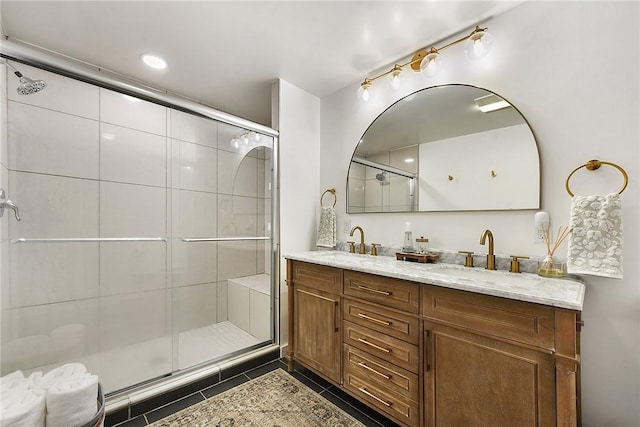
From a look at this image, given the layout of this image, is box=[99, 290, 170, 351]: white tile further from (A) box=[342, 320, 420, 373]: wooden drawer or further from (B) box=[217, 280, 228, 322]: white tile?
(A) box=[342, 320, 420, 373]: wooden drawer

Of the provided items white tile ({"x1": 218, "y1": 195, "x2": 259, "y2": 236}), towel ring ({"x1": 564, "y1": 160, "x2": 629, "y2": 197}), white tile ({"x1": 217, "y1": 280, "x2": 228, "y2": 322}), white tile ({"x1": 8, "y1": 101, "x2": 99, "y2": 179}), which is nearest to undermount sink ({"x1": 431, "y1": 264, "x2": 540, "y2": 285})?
towel ring ({"x1": 564, "y1": 160, "x2": 629, "y2": 197})

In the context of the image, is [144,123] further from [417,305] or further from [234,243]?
[417,305]

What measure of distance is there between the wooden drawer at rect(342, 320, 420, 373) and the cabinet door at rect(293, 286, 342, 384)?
0.36ft

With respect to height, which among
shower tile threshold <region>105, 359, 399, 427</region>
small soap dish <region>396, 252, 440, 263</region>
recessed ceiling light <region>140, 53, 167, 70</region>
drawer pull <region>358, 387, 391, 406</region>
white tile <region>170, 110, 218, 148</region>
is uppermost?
recessed ceiling light <region>140, 53, 167, 70</region>

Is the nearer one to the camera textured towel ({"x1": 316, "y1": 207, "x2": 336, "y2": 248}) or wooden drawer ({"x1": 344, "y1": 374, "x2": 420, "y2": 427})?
wooden drawer ({"x1": 344, "y1": 374, "x2": 420, "y2": 427})

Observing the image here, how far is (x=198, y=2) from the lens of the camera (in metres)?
1.51

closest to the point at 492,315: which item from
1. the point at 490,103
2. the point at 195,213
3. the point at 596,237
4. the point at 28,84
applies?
the point at 596,237

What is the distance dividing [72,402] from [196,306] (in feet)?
3.31

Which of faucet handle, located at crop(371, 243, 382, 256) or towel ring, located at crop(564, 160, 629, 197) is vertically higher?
towel ring, located at crop(564, 160, 629, 197)

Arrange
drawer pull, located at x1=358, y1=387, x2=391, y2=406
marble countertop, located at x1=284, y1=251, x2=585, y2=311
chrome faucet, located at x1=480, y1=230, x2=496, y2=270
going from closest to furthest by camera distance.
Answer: marble countertop, located at x1=284, y1=251, x2=585, y2=311 → drawer pull, located at x1=358, y1=387, x2=391, y2=406 → chrome faucet, located at x1=480, y1=230, x2=496, y2=270

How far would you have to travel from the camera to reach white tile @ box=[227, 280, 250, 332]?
7.51ft

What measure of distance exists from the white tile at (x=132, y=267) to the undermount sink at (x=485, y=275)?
183 cm

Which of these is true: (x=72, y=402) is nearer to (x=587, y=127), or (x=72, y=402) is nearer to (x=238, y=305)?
(x=238, y=305)

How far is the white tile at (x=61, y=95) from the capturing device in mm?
1410
